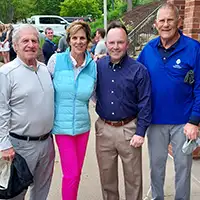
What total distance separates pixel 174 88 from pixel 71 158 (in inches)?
45.0

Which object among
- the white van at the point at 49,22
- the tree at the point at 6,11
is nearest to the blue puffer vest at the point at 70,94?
the white van at the point at 49,22

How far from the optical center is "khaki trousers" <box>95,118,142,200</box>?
9.55 feet

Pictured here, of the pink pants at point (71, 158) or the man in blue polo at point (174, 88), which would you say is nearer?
the man in blue polo at point (174, 88)

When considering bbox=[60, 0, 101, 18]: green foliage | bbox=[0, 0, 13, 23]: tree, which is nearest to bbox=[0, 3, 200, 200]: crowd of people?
bbox=[60, 0, 101, 18]: green foliage

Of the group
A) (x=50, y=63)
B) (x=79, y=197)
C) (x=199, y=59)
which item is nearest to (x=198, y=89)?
(x=199, y=59)

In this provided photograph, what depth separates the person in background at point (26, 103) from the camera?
251cm

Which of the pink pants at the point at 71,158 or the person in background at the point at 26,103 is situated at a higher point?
the person in background at the point at 26,103

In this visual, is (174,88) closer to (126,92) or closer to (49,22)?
(126,92)

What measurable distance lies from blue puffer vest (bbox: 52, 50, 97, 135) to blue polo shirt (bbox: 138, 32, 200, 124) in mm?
588

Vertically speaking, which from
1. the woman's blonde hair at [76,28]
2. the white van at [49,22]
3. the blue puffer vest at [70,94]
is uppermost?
the woman's blonde hair at [76,28]

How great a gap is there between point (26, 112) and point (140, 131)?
3.34ft

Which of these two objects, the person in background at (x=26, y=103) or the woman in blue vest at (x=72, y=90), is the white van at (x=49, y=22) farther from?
the person in background at (x=26, y=103)

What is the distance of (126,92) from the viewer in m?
2.82

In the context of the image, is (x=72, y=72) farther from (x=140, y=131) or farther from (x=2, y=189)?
(x=2, y=189)
